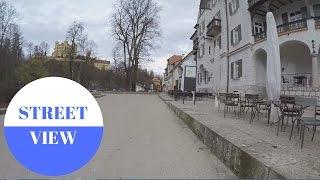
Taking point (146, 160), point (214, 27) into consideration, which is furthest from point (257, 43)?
point (146, 160)

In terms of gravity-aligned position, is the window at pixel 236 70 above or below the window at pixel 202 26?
below

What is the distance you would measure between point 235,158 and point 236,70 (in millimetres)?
28112

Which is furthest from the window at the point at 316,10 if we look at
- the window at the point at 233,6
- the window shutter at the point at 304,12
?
the window at the point at 233,6

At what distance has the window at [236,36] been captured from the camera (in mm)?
33344

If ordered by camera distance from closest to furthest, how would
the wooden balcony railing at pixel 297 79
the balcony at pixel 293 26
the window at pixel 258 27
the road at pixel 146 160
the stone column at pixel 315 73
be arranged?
1. the road at pixel 146 160
2. the stone column at pixel 315 73
3. the balcony at pixel 293 26
4. the wooden balcony railing at pixel 297 79
5. the window at pixel 258 27

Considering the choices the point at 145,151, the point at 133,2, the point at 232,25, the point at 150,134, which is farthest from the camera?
the point at 133,2

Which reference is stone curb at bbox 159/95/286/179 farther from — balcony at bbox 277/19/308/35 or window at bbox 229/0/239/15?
window at bbox 229/0/239/15

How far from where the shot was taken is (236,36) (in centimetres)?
3444

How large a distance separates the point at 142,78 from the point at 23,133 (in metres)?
102

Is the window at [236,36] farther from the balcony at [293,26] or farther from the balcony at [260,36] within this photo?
the balcony at [293,26]

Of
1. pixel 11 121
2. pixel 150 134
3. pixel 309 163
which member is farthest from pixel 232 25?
pixel 11 121

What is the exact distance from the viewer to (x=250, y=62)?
99.8ft

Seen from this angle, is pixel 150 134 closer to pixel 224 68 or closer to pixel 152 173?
pixel 152 173

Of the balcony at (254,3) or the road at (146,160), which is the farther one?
the balcony at (254,3)
